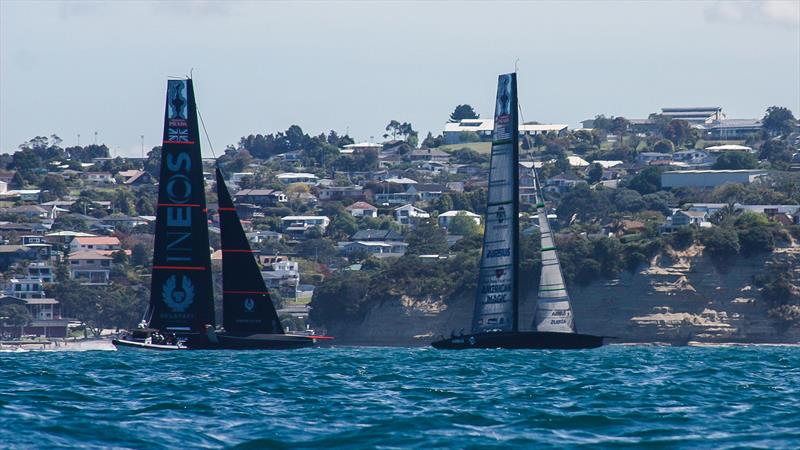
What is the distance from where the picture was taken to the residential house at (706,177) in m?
143

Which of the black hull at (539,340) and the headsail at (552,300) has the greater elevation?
the headsail at (552,300)

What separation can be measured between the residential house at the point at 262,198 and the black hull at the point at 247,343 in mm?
112997

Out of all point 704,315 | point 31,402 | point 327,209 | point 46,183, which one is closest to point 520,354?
point 31,402

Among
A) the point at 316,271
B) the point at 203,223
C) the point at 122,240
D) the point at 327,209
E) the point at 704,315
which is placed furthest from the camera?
the point at 327,209

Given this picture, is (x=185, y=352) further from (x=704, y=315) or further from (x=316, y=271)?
(x=316, y=271)

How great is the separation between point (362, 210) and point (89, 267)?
4000 centimetres

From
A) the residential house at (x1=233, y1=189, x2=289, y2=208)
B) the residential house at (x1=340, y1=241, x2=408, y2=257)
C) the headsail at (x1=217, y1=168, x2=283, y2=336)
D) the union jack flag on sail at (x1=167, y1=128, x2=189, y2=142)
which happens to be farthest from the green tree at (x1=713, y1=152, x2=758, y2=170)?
the union jack flag on sail at (x1=167, y1=128, x2=189, y2=142)

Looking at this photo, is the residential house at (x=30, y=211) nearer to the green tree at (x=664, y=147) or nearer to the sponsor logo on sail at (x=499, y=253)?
the green tree at (x=664, y=147)

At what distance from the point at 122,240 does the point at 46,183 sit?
162ft

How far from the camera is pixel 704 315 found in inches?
3292

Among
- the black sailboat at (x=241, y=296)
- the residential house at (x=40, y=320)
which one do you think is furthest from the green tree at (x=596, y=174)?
the black sailboat at (x=241, y=296)

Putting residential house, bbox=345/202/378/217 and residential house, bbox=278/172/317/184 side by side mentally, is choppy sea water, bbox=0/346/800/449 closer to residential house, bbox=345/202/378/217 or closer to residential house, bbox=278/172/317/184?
residential house, bbox=345/202/378/217

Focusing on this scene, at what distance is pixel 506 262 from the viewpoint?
5475 centimetres

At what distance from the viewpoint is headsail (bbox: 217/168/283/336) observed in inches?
2133
